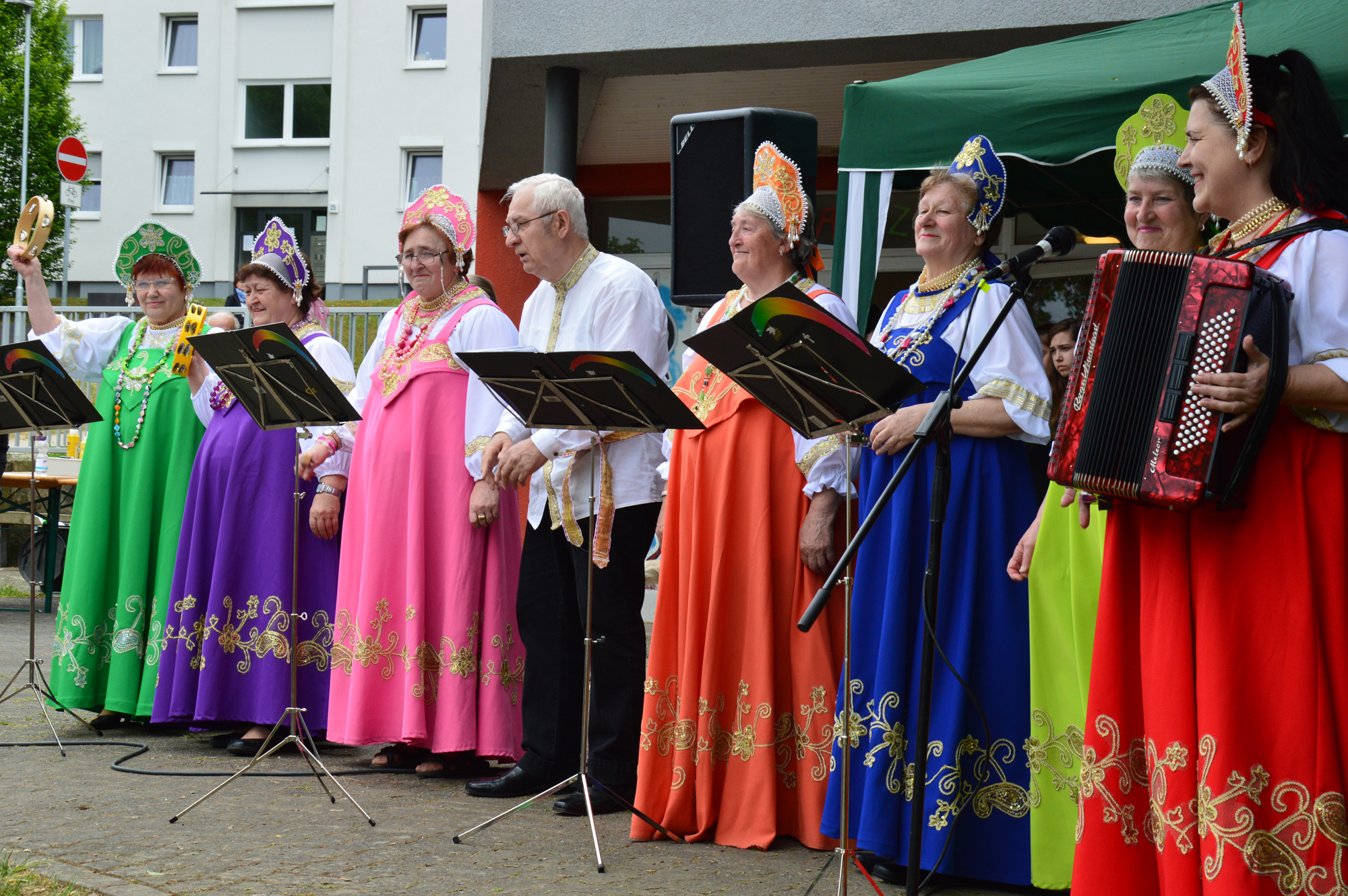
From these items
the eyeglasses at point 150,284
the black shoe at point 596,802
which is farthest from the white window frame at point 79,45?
the black shoe at point 596,802

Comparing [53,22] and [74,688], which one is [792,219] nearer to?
[74,688]

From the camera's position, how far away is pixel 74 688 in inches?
257

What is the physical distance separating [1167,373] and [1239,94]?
26.7 inches

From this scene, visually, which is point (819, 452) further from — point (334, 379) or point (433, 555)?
point (334, 379)

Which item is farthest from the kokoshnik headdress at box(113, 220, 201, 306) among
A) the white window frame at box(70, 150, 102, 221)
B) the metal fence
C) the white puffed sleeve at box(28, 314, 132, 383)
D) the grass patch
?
the white window frame at box(70, 150, 102, 221)

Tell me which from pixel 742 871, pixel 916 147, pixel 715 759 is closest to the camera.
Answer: pixel 742 871

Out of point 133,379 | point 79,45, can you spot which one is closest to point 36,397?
point 133,379

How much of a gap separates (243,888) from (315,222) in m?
32.9

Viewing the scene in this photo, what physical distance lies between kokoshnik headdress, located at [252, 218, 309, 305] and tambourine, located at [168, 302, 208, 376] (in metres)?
0.38

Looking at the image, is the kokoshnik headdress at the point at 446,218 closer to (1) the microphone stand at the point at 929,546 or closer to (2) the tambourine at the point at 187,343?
(2) the tambourine at the point at 187,343

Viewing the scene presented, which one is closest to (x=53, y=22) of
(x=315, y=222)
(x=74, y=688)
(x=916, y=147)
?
(x=315, y=222)

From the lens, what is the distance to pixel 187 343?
641 cm

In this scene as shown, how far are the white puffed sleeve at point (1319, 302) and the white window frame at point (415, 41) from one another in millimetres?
32353

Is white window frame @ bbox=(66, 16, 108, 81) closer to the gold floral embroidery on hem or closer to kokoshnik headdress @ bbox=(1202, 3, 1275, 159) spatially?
the gold floral embroidery on hem
